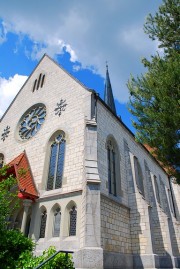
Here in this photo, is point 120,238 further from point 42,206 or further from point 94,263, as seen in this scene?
point 42,206

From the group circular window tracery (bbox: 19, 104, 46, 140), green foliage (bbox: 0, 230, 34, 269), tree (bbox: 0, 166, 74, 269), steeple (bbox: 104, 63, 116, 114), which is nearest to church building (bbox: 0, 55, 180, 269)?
circular window tracery (bbox: 19, 104, 46, 140)

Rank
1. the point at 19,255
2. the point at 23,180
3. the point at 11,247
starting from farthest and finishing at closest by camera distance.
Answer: the point at 23,180
the point at 11,247
the point at 19,255

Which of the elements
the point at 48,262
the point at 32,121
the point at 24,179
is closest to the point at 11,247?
the point at 48,262

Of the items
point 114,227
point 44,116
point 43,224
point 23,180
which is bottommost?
point 114,227

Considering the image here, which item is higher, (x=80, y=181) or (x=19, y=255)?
(x=80, y=181)

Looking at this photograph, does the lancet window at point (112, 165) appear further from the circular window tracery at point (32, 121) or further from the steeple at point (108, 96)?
the steeple at point (108, 96)

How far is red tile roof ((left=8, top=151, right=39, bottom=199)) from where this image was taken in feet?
32.9

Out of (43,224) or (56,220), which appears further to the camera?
(43,224)

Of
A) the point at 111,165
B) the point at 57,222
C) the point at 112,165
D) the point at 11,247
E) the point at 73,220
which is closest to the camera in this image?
the point at 11,247

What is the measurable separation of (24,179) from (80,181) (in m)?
3.04

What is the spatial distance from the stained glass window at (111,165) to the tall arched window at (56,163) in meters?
2.63

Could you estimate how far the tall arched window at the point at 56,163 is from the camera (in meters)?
11.2

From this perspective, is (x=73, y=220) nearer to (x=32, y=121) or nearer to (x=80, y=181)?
(x=80, y=181)

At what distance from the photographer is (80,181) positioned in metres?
10.0
